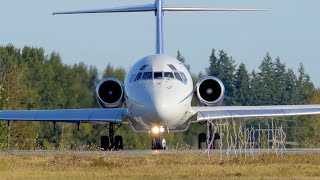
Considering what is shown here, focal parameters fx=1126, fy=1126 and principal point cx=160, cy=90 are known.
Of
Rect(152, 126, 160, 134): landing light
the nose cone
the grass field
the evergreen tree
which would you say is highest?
the evergreen tree

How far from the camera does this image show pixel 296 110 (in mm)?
41344

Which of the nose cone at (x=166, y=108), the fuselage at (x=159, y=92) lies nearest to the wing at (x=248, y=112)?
the fuselage at (x=159, y=92)

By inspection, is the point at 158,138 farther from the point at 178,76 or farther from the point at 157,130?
the point at 178,76

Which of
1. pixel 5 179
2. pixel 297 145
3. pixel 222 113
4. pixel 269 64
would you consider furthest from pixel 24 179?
pixel 269 64

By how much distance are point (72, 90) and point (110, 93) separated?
16749mm

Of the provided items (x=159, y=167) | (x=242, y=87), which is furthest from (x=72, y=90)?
(x=159, y=167)

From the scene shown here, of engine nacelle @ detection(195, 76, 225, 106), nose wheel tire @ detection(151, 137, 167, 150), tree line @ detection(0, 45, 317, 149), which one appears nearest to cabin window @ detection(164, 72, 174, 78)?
nose wheel tire @ detection(151, 137, 167, 150)

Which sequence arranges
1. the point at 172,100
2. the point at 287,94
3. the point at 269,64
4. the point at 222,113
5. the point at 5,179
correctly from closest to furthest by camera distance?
the point at 5,179 < the point at 172,100 < the point at 222,113 < the point at 287,94 < the point at 269,64

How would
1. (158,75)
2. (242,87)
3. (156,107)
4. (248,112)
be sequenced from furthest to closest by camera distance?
(242,87) → (248,112) → (158,75) → (156,107)

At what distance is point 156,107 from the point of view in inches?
1446

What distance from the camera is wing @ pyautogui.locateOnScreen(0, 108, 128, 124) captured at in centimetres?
4011

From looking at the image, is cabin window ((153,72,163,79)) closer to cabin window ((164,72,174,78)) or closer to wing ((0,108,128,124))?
cabin window ((164,72,174,78))

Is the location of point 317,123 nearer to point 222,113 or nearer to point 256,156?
point 222,113

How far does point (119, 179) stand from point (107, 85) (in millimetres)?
17731
